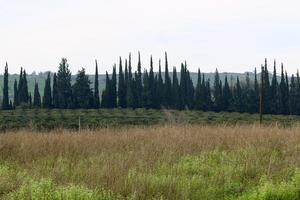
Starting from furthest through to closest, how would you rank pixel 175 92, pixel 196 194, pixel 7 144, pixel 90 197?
pixel 175 92
pixel 7 144
pixel 196 194
pixel 90 197

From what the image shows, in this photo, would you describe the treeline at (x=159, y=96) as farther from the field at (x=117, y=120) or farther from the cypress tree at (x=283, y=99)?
the field at (x=117, y=120)

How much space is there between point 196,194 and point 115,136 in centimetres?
565

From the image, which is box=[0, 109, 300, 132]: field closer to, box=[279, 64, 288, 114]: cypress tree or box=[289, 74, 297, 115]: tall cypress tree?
box=[279, 64, 288, 114]: cypress tree

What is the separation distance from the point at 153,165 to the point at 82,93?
7846 centimetres

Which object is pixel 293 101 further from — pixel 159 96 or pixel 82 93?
pixel 82 93

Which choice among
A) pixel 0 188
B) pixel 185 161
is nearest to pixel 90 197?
pixel 0 188

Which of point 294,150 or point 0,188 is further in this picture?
point 294,150

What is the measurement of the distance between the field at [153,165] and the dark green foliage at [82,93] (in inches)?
2886

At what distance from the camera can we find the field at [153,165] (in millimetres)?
7250

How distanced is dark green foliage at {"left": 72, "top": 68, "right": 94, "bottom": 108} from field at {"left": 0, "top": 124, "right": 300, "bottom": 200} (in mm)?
73309

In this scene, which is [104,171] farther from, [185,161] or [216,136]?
[216,136]

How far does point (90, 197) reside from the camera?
255 inches

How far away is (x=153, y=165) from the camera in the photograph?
9102mm

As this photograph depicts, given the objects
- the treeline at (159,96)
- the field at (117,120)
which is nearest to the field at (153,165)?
the field at (117,120)
